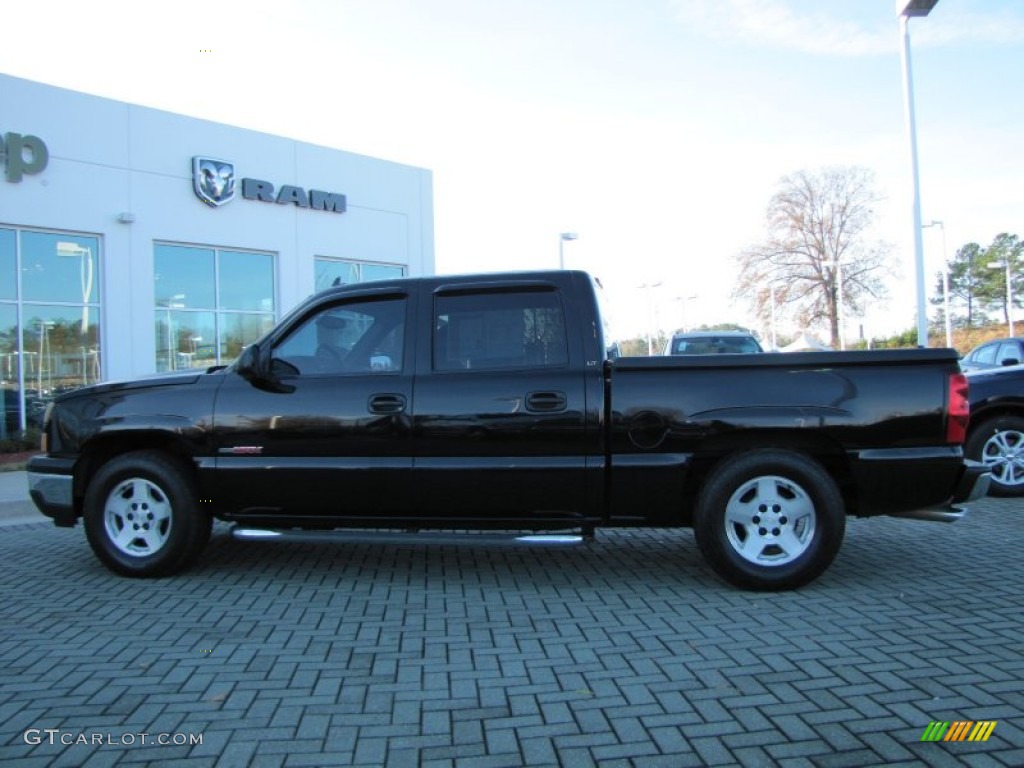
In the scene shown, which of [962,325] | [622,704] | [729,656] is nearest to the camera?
[622,704]

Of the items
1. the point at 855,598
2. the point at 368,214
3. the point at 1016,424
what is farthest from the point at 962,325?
the point at 855,598

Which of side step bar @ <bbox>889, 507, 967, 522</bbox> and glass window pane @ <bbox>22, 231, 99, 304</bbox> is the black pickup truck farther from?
glass window pane @ <bbox>22, 231, 99, 304</bbox>

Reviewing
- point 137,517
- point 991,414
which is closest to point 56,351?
point 137,517

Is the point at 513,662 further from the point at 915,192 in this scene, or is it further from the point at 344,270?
the point at 344,270

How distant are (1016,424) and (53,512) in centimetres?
865

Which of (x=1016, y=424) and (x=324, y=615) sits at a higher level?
(x=1016, y=424)

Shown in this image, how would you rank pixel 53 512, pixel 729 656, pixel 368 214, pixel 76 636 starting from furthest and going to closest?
pixel 368 214, pixel 53 512, pixel 76 636, pixel 729 656

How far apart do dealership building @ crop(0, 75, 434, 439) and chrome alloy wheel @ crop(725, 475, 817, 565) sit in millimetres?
14099

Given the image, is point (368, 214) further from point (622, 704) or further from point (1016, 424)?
point (622, 704)

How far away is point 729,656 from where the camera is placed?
3703 millimetres

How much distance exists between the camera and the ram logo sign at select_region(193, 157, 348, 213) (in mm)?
16469

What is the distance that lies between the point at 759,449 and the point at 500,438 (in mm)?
1577

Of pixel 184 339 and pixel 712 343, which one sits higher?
pixel 184 339

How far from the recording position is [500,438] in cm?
476
